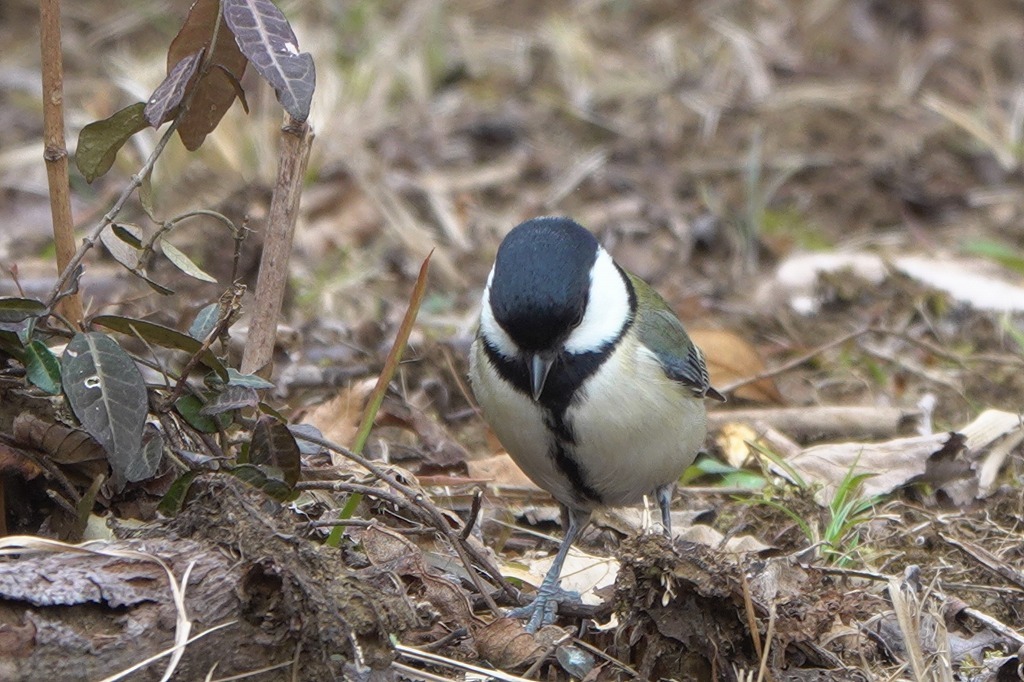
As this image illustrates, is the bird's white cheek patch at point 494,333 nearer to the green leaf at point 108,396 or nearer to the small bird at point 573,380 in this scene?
the small bird at point 573,380

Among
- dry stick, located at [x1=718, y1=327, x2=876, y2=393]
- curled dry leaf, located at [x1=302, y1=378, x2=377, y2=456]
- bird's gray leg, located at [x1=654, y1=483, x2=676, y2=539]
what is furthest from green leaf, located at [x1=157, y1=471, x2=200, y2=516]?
dry stick, located at [x1=718, y1=327, x2=876, y2=393]

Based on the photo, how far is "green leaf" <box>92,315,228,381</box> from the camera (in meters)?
2.69

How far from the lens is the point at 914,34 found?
28.6ft

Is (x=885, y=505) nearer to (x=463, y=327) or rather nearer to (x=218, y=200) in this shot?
(x=463, y=327)

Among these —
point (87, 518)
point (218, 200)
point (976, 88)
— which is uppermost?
point (87, 518)

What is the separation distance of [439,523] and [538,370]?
476 mm

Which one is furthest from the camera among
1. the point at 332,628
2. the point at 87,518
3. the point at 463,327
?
the point at 463,327

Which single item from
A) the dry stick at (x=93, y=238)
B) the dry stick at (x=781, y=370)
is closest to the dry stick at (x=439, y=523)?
the dry stick at (x=93, y=238)

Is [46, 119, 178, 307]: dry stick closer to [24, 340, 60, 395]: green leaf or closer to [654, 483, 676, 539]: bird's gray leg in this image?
[24, 340, 60, 395]: green leaf

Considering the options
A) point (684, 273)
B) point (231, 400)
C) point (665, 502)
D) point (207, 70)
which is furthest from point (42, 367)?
point (684, 273)

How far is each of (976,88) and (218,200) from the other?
4.84 meters

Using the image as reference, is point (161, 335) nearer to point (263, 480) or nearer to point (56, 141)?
point (263, 480)

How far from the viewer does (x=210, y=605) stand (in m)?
2.42

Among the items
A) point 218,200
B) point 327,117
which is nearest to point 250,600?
point 218,200
